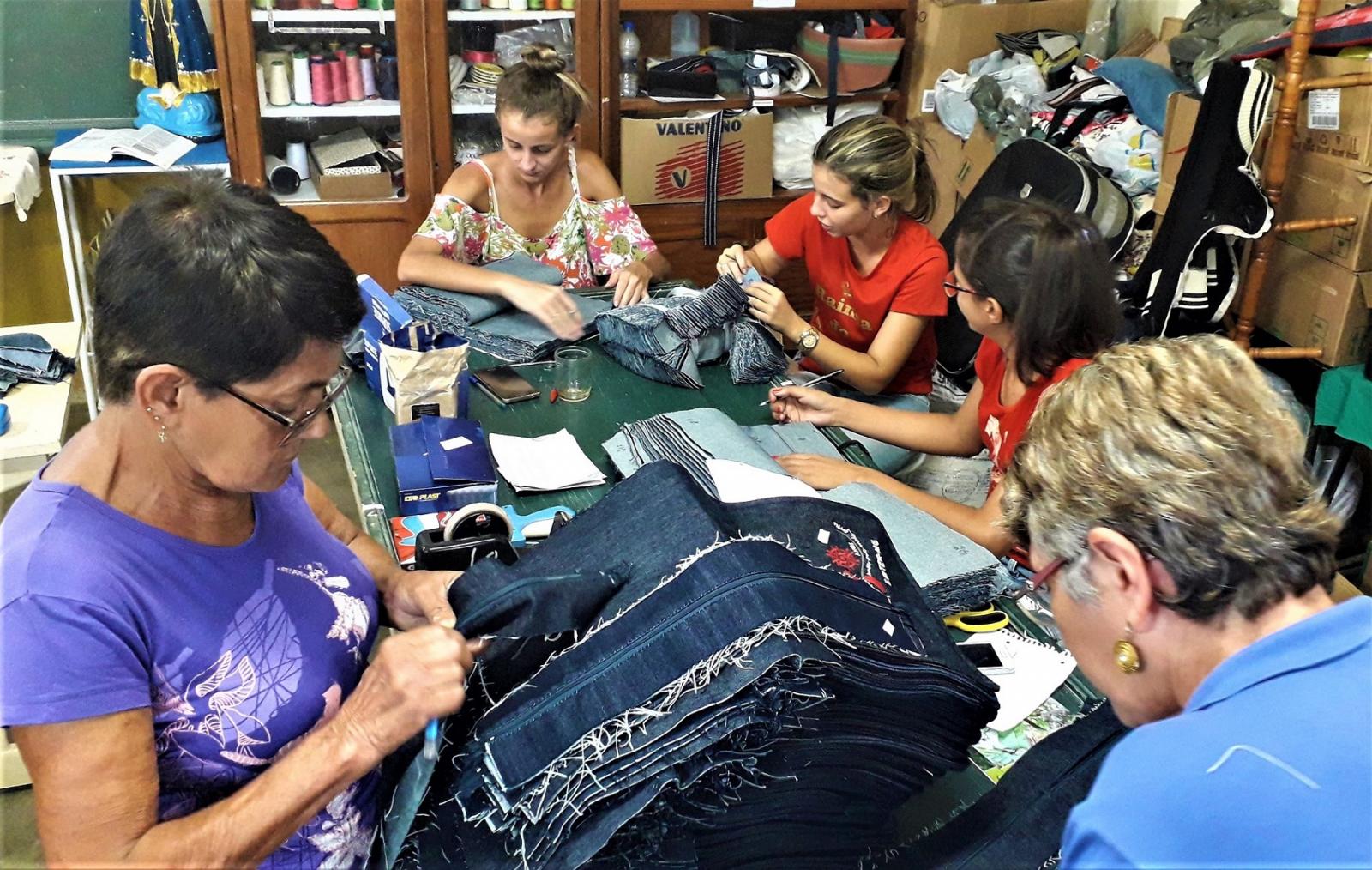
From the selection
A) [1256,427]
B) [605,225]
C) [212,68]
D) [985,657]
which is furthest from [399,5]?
[1256,427]

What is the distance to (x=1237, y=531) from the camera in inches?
36.9

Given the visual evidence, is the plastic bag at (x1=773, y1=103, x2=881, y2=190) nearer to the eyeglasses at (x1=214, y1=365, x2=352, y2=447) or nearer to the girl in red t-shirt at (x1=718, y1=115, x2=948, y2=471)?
the girl in red t-shirt at (x1=718, y1=115, x2=948, y2=471)

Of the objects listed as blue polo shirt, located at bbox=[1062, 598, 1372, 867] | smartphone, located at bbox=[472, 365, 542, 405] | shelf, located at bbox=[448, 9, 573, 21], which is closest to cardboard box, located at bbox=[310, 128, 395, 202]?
shelf, located at bbox=[448, 9, 573, 21]

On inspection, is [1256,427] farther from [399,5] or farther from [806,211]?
[399,5]

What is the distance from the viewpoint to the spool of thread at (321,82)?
3965mm

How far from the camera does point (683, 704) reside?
1055mm

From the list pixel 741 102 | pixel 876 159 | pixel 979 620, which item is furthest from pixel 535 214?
pixel 979 620

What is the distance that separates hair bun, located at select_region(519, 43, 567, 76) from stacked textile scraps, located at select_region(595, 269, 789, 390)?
80 cm

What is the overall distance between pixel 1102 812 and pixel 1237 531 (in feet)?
0.91

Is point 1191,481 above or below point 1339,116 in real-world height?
below

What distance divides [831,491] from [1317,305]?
5.83 ft

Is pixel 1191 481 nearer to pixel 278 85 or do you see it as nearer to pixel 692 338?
pixel 692 338

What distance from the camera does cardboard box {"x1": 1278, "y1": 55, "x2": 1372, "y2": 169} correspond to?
2.67 m

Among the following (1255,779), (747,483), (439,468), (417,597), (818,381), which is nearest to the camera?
(1255,779)
